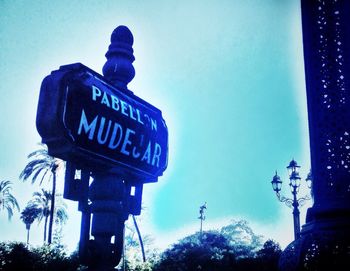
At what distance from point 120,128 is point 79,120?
41 cm

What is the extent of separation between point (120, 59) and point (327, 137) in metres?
2.00

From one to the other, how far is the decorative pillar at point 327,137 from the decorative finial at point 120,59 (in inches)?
66.0

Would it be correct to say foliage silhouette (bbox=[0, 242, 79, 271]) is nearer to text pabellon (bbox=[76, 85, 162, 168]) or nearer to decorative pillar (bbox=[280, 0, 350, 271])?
text pabellon (bbox=[76, 85, 162, 168])

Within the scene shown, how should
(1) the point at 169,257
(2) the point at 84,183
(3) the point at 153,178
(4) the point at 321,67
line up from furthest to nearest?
(1) the point at 169,257
(3) the point at 153,178
(4) the point at 321,67
(2) the point at 84,183

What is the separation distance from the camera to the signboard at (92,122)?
8.73 feet

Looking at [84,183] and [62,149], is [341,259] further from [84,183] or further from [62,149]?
[62,149]

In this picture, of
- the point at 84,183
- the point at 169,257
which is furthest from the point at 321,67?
the point at 169,257

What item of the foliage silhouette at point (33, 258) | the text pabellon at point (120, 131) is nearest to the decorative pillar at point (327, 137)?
the text pabellon at point (120, 131)

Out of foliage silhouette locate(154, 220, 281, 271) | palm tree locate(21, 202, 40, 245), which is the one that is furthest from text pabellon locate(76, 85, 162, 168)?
palm tree locate(21, 202, 40, 245)

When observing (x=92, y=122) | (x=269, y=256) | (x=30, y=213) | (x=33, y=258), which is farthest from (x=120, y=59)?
(x=30, y=213)

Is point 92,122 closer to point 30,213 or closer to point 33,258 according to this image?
point 33,258

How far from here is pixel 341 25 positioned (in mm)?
3432

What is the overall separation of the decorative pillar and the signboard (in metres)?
1.48

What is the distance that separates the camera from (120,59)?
3492 millimetres
